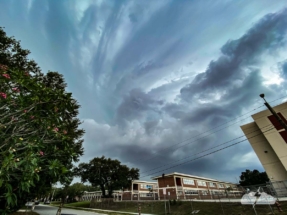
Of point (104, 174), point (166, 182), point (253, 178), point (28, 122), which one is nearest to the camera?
point (28, 122)

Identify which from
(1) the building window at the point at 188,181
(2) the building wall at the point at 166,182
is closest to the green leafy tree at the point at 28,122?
(2) the building wall at the point at 166,182

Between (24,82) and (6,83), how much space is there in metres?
1.16

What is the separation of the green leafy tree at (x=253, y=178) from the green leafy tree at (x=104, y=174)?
5216cm

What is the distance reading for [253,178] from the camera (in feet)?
215

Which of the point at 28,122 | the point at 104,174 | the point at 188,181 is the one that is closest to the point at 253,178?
the point at 188,181

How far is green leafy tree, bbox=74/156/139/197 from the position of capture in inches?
1897

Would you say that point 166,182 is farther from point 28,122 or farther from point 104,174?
point 28,122

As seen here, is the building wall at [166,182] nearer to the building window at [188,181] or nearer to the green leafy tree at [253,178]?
the building window at [188,181]

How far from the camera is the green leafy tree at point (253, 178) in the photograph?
6198cm

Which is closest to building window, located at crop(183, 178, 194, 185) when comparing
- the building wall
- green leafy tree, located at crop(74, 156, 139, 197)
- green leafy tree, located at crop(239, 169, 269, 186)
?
the building wall

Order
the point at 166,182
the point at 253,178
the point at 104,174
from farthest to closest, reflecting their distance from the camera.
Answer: the point at 253,178 → the point at 104,174 → the point at 166,182

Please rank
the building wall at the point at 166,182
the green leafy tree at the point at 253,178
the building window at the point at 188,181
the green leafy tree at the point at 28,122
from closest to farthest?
the green leafy tree at the point at 28,122 → the building wall at the point at 166,182 → the building window at the point at 188,181 → the green leafy tree at the point at 253,178

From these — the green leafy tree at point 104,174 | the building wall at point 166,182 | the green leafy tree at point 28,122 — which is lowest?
the green leafy tree at point 28,122

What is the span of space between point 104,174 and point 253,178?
6089 centimetres
